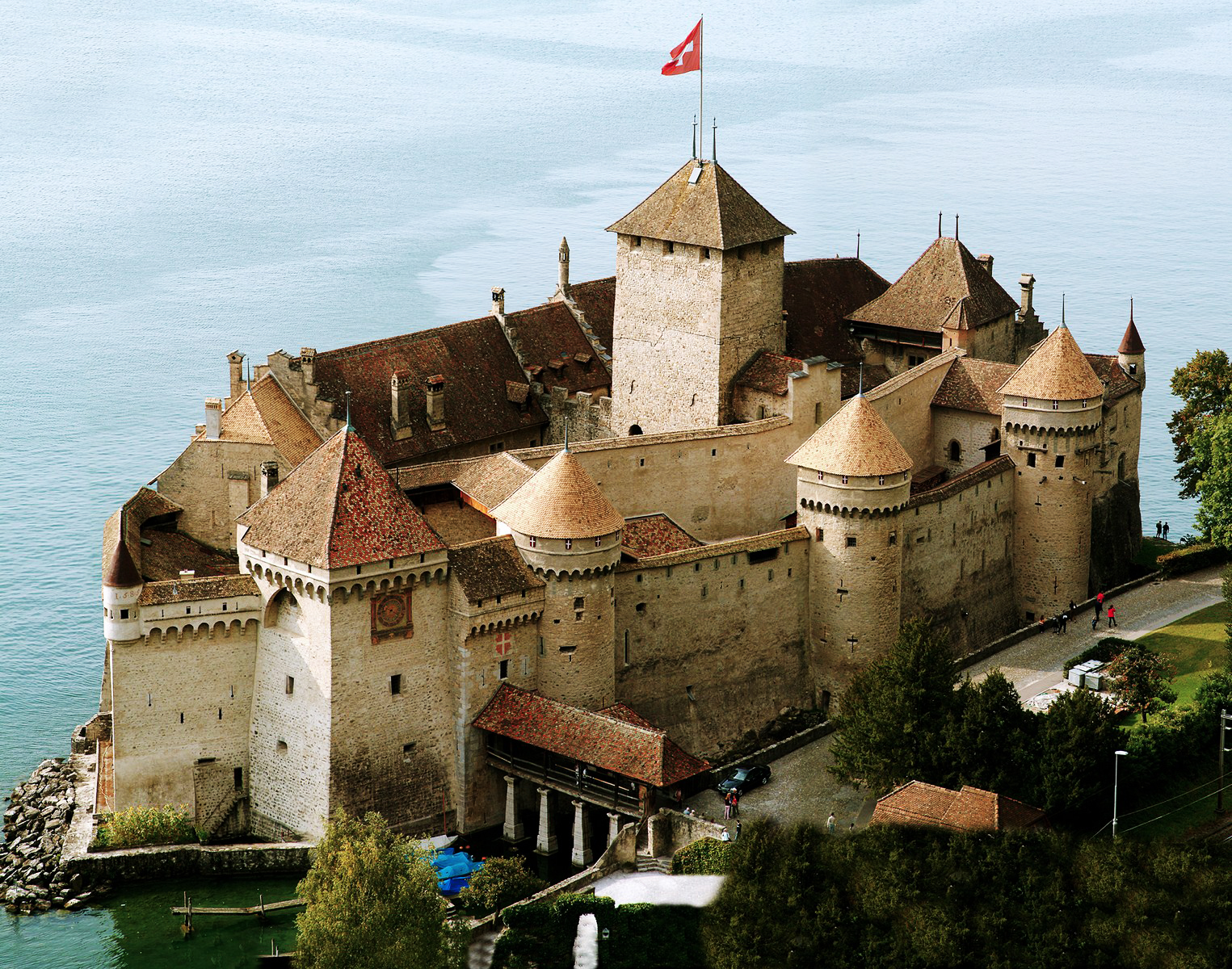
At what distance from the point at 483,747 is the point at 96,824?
10.9 metres

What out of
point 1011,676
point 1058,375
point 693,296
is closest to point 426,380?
point 693,296

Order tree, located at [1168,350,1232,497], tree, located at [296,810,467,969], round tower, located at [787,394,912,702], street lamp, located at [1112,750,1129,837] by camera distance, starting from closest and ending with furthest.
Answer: tree, located at [296,810,467,969] → street lamp, located at [1112,750,1129,837] → round tower, located at [787,394,912,702] → tree, located at [1168,350,1232,497]

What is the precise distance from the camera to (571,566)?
55750mm

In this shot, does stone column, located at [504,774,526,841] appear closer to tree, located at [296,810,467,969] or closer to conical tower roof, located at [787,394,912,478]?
tree, located at [296,810,467,969]

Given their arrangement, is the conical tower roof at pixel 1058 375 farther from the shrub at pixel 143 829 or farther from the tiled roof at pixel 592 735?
the shrub at pixel 143 829

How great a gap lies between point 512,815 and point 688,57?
28166 millimetres

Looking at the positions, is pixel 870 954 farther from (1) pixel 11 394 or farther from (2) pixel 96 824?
(1) pixel 11 394

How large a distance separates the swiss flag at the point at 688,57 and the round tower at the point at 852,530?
49.6 ft

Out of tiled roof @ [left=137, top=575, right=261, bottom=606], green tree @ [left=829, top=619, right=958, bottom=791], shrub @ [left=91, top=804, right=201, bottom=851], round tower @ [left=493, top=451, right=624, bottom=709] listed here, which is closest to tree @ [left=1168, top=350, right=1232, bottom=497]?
green tree @ [left=829, top=619, right=958, bottom=791]

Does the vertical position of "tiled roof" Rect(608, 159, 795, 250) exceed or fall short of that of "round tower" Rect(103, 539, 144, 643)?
it exceeds it

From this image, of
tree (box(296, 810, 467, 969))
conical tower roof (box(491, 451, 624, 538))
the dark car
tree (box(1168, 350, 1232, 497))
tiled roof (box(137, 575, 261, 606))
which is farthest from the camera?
tree (box(1168, 350, 1232, 497))

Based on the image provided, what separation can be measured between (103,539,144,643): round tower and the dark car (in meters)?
16.3

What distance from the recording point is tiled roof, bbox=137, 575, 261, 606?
53.9 metres

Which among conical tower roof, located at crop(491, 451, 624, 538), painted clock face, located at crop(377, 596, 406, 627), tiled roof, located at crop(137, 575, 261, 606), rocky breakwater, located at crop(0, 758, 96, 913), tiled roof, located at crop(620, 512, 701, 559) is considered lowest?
rocky breakwater, located at crop(0, 758, 96, 913)
